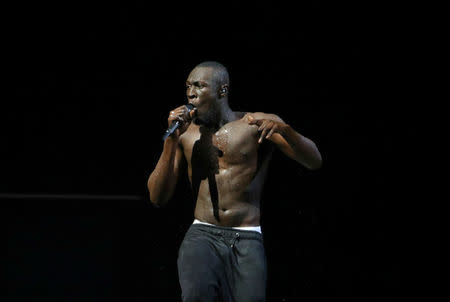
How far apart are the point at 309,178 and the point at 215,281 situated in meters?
1.23

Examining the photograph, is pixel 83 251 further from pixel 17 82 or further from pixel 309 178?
pixel 309 178

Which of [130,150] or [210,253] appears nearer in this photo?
[210,253]

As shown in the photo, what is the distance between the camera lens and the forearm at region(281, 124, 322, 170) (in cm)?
305

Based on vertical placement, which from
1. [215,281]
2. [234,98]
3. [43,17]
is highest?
[43,17]

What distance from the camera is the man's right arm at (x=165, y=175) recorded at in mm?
3090

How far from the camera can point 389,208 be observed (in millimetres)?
3910

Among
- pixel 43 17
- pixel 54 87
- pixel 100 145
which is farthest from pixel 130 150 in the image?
pixel 43 17

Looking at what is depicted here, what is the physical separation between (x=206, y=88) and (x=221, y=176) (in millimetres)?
423

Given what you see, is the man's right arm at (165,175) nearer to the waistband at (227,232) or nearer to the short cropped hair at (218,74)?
the waistband at (227,232)

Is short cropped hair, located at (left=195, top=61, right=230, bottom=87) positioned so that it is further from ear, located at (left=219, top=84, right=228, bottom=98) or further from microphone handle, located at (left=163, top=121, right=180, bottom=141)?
microphone handle, located at (left=163, top=121, right=180, bottom=141)

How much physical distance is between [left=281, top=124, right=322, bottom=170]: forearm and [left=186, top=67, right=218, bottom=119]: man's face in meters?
0.42

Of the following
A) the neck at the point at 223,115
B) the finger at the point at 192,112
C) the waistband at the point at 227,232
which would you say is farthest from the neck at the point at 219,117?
the waistband at the point at 227,232

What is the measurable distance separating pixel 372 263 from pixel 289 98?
1080 millimetres

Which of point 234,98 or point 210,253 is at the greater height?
point 234,98
